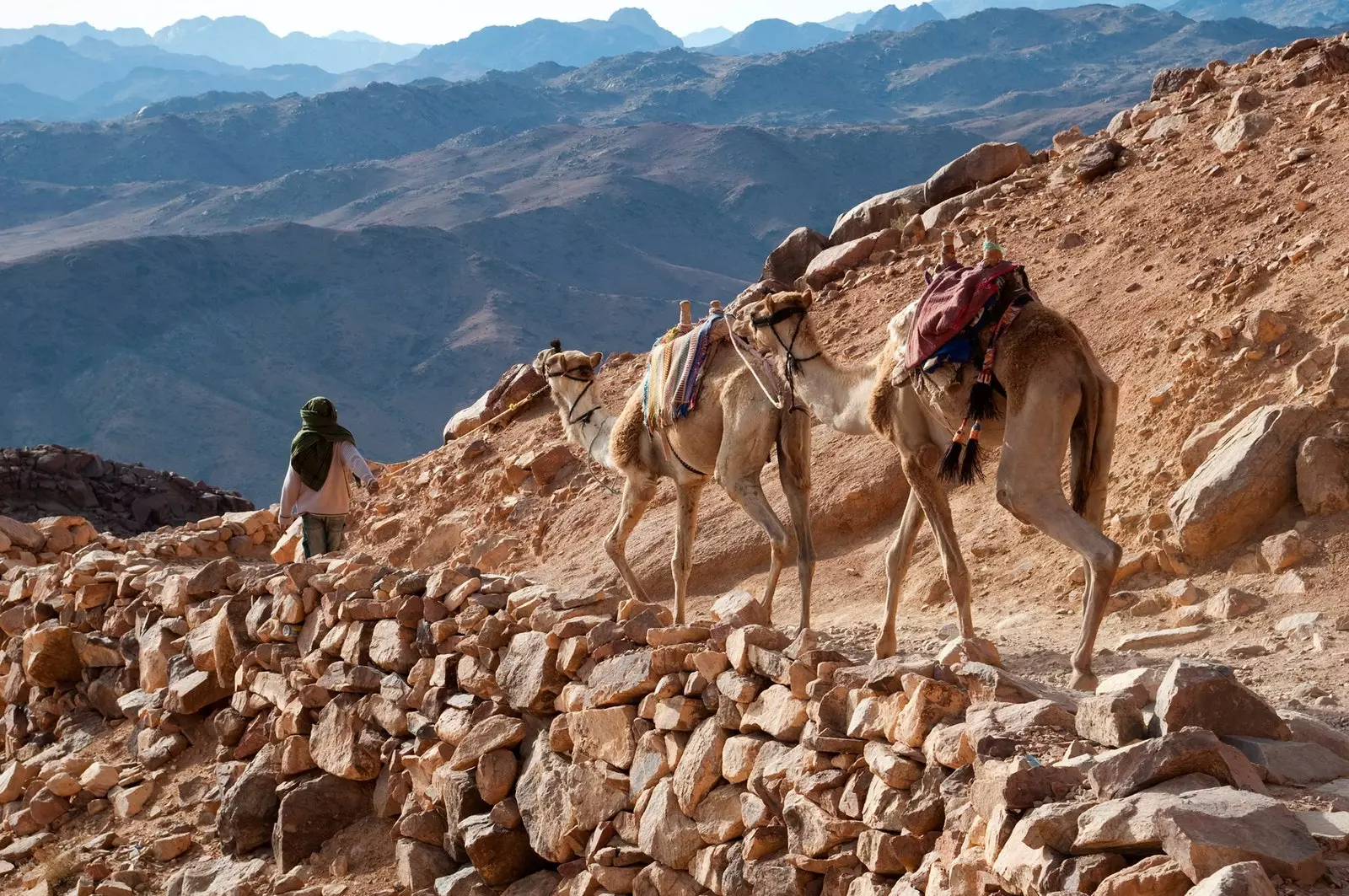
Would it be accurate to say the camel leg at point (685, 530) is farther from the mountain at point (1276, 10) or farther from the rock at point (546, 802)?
the mountain at point (1276, 10)

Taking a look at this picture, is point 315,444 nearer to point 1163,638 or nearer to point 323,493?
point 323,493

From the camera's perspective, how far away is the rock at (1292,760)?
14.5 feet

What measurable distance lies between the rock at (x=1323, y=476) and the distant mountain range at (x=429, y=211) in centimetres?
5771

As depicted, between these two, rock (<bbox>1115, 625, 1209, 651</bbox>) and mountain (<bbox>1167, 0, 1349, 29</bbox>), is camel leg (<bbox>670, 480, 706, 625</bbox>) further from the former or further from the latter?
mountain (<bbox>1167, 0, 1349, 29</bbox>)

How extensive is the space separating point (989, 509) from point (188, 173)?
374ft

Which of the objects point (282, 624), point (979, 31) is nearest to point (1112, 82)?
point (979, 31)

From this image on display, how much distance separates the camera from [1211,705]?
179 inches

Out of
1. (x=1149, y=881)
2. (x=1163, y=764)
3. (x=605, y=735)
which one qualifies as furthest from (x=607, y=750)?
(x=1149, y=881)

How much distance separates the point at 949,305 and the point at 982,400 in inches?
19.0

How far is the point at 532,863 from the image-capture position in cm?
724

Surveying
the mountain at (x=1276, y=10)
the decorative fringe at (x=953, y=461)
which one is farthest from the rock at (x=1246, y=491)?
the mountain at (x=1276, y=10)

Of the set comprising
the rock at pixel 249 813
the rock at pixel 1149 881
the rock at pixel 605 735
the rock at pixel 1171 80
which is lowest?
the rock at pixel 249 813

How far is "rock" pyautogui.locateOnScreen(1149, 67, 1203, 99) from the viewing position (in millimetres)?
18016

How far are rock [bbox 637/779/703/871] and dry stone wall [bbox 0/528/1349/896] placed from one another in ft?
0.05
